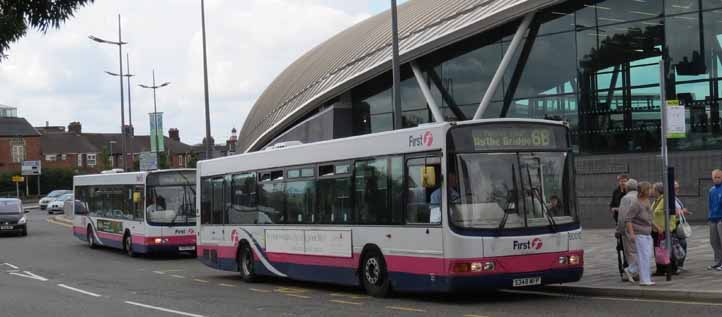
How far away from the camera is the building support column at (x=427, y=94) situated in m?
33.6

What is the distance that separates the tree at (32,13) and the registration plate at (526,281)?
27.4ft

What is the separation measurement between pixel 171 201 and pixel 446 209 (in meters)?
16.0

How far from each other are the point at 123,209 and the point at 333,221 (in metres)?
15.4

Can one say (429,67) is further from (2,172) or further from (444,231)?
(2,172)

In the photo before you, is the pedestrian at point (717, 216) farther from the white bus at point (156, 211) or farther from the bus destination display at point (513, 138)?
the white bus at point (156, 211)

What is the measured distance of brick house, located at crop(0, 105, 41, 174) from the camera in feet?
391

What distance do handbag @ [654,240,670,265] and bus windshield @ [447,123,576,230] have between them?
67.3 inches

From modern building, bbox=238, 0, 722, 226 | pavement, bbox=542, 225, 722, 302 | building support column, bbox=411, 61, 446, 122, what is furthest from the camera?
building support column, bbox=411, 61, 446, 122

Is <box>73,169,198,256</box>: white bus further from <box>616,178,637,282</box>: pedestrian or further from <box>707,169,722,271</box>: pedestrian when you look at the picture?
<box>707,169,722,271</box>: pedestrian

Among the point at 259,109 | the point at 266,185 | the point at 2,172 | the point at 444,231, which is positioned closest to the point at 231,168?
the point at 266,185

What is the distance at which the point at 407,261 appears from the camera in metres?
15.0

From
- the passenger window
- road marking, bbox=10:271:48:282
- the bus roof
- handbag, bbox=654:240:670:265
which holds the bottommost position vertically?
road marking, bbox=10:271:48:282

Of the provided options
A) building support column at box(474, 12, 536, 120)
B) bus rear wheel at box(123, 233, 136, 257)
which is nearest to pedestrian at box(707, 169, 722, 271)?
building support column at box(474, 12, 536, 120)

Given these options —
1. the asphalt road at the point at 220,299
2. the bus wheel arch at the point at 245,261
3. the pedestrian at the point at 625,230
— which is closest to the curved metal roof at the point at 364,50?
the asphalt road at the point at 220,299
